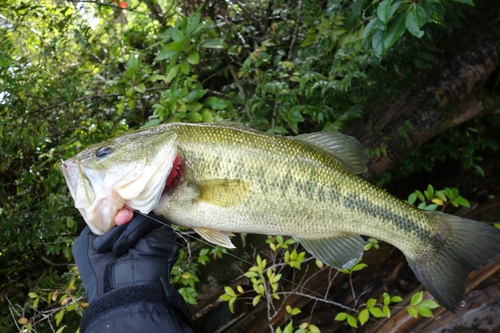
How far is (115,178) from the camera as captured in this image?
193 cm

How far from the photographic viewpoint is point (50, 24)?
3.62 meters

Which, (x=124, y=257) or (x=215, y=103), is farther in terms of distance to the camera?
(x=215, y=103)

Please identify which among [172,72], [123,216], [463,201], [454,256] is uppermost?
[172,72]

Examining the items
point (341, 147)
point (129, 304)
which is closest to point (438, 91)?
point (341, 147)

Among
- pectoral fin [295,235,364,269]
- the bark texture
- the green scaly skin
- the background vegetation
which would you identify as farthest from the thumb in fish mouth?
the bark texture

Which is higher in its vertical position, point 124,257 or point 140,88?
point 140,88

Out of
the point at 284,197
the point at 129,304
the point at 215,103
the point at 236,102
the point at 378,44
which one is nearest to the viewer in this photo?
the point at 129,304

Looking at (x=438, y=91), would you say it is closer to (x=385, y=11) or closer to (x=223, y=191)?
(x=385, y=11)

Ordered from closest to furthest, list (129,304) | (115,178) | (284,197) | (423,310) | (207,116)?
(129,304), (115,178), (284,197), (423,310), (207,116)

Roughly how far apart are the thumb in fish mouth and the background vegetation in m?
1.03

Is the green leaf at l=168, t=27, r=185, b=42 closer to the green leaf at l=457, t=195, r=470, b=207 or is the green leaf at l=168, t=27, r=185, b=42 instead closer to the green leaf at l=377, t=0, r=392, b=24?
the green leaf at l=377, t=0, r=392, b=24

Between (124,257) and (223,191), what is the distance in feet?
1.86

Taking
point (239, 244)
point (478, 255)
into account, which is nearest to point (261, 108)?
point (239, 244)

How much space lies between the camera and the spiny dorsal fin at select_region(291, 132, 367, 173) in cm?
221
